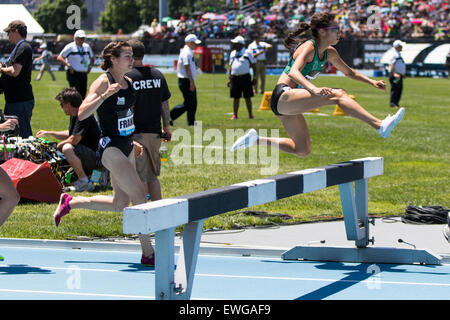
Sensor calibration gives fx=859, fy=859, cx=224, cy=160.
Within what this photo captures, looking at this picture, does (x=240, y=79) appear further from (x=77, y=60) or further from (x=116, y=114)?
(x=116, y=114)

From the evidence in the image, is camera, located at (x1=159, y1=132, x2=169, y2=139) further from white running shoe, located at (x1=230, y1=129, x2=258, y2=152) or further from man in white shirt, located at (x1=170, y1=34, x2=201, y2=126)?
man in white shirt, located at (x1=170, y1=34, x2=201, y2=126)

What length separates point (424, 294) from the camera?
21.5 ft

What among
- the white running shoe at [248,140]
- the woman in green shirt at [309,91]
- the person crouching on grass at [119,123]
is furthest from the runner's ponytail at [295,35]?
the person crouching on grass at [119,123]

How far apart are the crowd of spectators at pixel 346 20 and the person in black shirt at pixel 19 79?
41486mm

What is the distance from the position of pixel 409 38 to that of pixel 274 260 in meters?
44.6

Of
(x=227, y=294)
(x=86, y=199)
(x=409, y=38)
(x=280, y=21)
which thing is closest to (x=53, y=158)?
(x=86, y=199)

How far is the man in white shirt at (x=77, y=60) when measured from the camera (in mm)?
21156

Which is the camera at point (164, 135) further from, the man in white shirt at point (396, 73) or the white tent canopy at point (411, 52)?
the white tent canopy at point (411, 52)

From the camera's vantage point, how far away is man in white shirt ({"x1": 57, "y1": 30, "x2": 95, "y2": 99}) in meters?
21.2

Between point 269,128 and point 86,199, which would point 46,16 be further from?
point 86,199

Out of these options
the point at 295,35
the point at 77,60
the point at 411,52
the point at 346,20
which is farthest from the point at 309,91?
the point at 346,20

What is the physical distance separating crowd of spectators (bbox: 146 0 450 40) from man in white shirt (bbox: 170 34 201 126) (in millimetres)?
33621

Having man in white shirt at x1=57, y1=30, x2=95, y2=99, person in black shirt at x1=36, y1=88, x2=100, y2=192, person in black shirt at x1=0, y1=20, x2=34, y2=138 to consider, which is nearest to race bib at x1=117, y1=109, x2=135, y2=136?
person in black shirt at x1=36, y1=88, x2=100, y2=192

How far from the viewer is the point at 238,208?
592 cm
